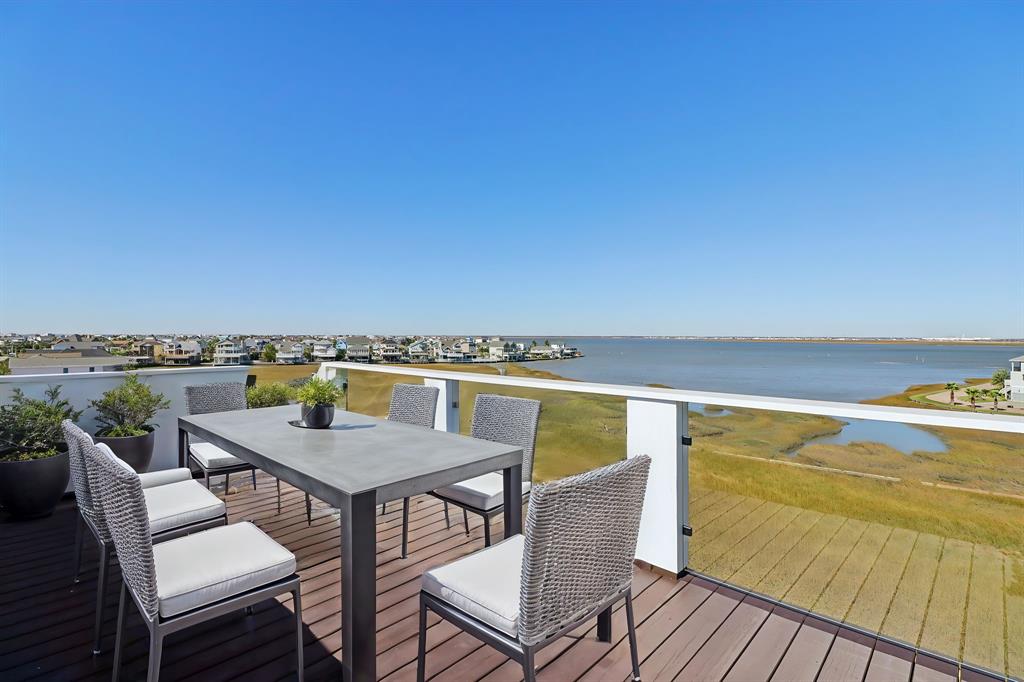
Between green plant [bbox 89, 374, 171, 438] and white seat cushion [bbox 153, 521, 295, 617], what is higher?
green plant [bbox 89, 374, 171, 438]

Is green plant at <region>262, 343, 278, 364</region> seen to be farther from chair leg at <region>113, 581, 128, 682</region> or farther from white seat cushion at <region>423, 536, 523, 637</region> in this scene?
white seat cushion at <region>423, 536, 523, 637</region>

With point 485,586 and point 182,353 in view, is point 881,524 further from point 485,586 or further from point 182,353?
point 182,353

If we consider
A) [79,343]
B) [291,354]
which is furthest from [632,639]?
[79,343]

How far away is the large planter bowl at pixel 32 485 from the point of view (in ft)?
11.1

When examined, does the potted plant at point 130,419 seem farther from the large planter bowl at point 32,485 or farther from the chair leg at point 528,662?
the chair leg at point 528,662

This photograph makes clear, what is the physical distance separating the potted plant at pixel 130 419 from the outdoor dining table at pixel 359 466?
114 cm

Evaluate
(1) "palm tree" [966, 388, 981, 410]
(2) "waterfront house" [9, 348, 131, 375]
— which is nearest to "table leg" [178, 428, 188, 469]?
(2) "waterfront house" [9, 348, 131, 375]

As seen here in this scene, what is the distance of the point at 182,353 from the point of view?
5.11m

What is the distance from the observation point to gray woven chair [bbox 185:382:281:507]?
3441 mm

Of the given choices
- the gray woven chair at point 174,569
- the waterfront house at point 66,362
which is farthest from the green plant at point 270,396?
the gray woven chair at point 174,569

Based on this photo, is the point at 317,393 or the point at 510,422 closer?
the point at 317,393

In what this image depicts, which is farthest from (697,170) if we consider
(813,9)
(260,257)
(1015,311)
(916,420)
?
(1015,311)

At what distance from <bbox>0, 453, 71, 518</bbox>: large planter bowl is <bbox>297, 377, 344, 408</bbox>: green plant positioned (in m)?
2.16

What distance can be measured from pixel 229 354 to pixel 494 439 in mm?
4021
